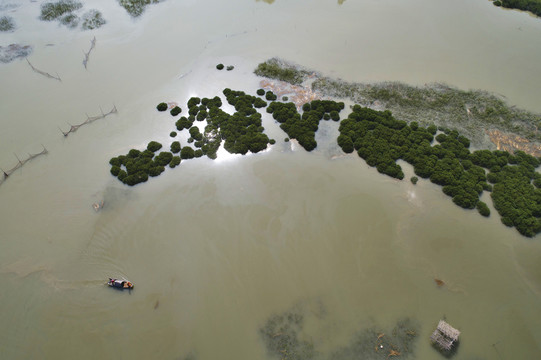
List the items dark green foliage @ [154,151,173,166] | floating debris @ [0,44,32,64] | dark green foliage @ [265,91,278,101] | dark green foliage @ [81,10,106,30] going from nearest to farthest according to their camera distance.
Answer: dark green foliage @ [154,151,173,166] → dark green foliage @ [265,91,278,101] → floating debris @ [0,44,32,64] → dark green foliage @ [81,10,106,30]

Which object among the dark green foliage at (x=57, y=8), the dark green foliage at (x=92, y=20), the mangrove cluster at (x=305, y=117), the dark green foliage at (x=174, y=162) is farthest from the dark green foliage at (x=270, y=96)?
the dark green foliage at (x=57, y=8)

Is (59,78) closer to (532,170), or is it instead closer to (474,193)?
(474,193)

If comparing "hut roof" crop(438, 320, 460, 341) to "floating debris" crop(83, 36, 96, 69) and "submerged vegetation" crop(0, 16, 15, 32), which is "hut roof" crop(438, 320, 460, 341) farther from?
"submerged vegetation" crop(0, 16, 15, 32)

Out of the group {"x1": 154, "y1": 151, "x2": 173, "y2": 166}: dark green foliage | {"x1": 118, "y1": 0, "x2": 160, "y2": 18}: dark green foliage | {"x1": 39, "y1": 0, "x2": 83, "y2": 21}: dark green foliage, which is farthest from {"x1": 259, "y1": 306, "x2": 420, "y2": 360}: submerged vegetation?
{"x1": 39, "y1": 0, "x2": 83, "y2": 21}: dark green foliage

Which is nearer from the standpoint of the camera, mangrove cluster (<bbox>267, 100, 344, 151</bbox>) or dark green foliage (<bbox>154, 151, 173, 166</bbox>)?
dark green foliage (<bbox>154, 151, 173, 166</bbox>)

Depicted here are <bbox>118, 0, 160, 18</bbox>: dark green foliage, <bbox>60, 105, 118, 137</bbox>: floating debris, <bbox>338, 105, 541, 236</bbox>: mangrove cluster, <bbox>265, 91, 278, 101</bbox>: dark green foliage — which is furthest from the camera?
<bbox>118, 0, 160, 18</bbox>: dark green foliage

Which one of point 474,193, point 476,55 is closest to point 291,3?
point 476,55

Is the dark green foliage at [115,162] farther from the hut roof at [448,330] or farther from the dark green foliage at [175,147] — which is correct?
the hut roof at [448,330]
